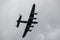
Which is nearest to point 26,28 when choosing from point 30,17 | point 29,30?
point 29,30

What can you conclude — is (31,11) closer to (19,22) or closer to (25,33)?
(19,22)

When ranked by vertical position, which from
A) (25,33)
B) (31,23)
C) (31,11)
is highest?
(31,11)

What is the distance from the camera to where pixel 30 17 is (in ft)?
436

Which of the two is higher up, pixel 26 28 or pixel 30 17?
pixel 30 17

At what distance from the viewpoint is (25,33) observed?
481 feet

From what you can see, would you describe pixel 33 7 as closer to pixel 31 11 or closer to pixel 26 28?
pixel 31 11

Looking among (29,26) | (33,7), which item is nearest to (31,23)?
(29,26)

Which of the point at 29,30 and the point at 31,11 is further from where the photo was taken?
the point at 29,30

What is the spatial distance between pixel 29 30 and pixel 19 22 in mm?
12091

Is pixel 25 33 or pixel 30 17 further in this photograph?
pixel 25 33

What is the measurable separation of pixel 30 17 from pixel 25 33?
63.5 feet

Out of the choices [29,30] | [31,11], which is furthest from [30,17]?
[29,30]

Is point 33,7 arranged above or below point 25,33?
above

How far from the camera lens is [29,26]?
138125mm
